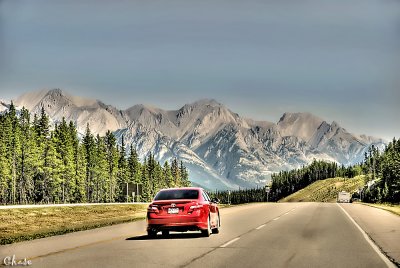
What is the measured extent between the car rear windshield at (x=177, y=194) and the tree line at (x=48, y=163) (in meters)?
76.9

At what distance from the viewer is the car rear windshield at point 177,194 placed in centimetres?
2103

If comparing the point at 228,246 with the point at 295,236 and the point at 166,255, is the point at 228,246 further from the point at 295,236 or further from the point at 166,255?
the point at 295,236

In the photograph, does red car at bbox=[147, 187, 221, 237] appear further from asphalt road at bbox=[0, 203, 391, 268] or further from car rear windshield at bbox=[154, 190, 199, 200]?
asphalt road at bbox=[0, 203, 391, 268]

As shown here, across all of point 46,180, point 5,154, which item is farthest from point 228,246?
point 46,180

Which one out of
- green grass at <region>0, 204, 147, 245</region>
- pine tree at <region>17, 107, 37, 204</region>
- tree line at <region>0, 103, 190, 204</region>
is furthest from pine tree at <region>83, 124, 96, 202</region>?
green grass at <region>0, 204, 147, 245</region>

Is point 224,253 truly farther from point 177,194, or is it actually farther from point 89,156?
point 89,156

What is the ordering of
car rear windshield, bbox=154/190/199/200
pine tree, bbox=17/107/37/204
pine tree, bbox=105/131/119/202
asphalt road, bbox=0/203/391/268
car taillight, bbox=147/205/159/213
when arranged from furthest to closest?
pine tree, bbox=105/131/119/202, pine tree, bbox=17/107/37/204, car rear windshield, bbox=154/190/199/200, car taillight, bbox=147/205/159/213, asphalt road, bbox=0/203/391/268

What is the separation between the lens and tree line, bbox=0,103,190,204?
9644 cm

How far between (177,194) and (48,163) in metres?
85.2

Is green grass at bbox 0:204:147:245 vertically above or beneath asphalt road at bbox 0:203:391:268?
above

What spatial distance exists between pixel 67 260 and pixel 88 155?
360 feet

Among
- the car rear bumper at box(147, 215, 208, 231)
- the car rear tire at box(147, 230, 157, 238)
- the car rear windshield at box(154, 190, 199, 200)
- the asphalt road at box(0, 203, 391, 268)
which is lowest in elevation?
the asphalt road at box(0, 203, 391, 268)

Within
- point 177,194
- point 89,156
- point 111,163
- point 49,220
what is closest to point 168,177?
point 111,163

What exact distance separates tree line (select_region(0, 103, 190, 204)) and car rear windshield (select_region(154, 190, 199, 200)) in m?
76.9
